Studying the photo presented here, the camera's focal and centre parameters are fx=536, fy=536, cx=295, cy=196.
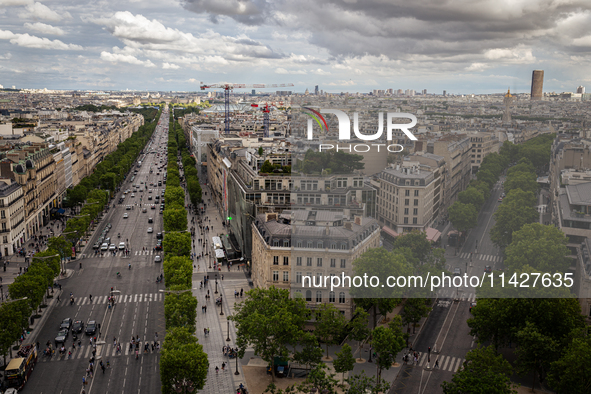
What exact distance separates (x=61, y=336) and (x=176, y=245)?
74.4 ft

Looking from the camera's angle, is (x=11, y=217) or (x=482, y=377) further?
(x=11, y=217)

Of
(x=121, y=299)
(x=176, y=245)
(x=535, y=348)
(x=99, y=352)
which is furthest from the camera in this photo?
(x=176, y=245)

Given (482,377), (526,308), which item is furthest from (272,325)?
(526,308)

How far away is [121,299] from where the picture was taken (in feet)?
238

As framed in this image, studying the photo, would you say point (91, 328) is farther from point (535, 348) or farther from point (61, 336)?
point (535, 348)

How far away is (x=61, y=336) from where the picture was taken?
5919 cm

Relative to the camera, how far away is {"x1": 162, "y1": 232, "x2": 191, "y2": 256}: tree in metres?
78.2

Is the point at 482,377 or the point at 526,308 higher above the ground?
the point at 526,308

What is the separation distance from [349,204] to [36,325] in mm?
46504

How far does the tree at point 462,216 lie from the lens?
3958cm

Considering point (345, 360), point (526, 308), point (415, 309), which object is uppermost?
point (526, 308)

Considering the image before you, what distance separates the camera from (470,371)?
4234 centimetres

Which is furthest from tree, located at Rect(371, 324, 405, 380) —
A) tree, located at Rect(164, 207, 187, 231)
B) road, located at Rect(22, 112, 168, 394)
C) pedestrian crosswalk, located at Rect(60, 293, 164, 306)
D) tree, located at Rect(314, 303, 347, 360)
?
tree, located at Rect(164, 207, 187, 231)

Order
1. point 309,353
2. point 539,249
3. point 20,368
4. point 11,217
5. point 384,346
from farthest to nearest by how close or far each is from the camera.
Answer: point 11,217
point 309,353
point 20,368
point 384,346
point 539,249
